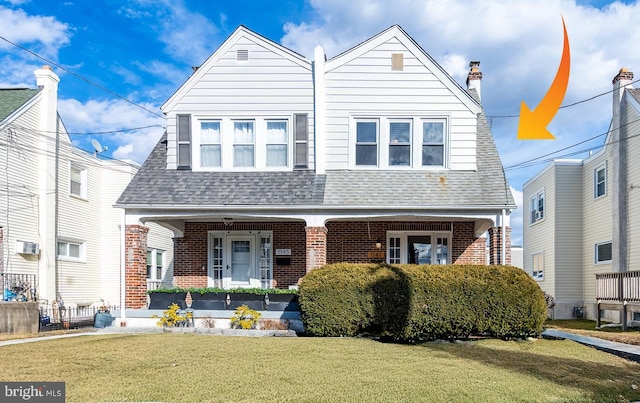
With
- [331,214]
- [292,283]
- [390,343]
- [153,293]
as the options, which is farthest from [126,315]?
[390,343]

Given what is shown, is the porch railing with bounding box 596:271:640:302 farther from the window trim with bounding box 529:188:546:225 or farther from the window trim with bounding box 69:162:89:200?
the window trim with bounding box 69:162:89:200

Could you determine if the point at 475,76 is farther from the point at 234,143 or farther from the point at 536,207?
the point at 536,207

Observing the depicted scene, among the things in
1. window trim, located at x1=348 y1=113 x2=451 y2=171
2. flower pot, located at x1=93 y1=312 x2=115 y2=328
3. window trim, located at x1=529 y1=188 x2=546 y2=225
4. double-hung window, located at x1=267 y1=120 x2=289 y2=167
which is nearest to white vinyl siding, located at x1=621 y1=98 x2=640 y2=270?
window trim, located at x1=529 y1=188 x2=546 y2=225

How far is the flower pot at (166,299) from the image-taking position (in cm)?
1247

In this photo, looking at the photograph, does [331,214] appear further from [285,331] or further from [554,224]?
[554,224]

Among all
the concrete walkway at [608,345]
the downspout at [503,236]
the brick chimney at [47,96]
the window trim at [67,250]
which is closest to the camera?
the concrete walkway at [608,345]

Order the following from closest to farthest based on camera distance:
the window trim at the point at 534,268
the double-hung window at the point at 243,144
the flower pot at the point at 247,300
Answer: the flower pot at the point at 247,300 → the double-hung window at the point at 243,144 → the window trim at the point at 534,268

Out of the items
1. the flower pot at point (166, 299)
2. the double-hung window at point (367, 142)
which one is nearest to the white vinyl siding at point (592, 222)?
the double-hung window at point (367, 142)

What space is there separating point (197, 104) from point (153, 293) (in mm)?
5268

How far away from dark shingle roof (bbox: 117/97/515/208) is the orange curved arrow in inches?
82.2

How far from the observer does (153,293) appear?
12.6 meters

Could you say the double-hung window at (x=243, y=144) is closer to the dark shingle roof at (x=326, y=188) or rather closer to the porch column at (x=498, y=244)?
the dark shingle roof at (x=326, y=188)

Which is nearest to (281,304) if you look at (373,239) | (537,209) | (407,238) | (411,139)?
(373,239)

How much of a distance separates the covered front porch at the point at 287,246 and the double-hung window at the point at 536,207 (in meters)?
9.92
